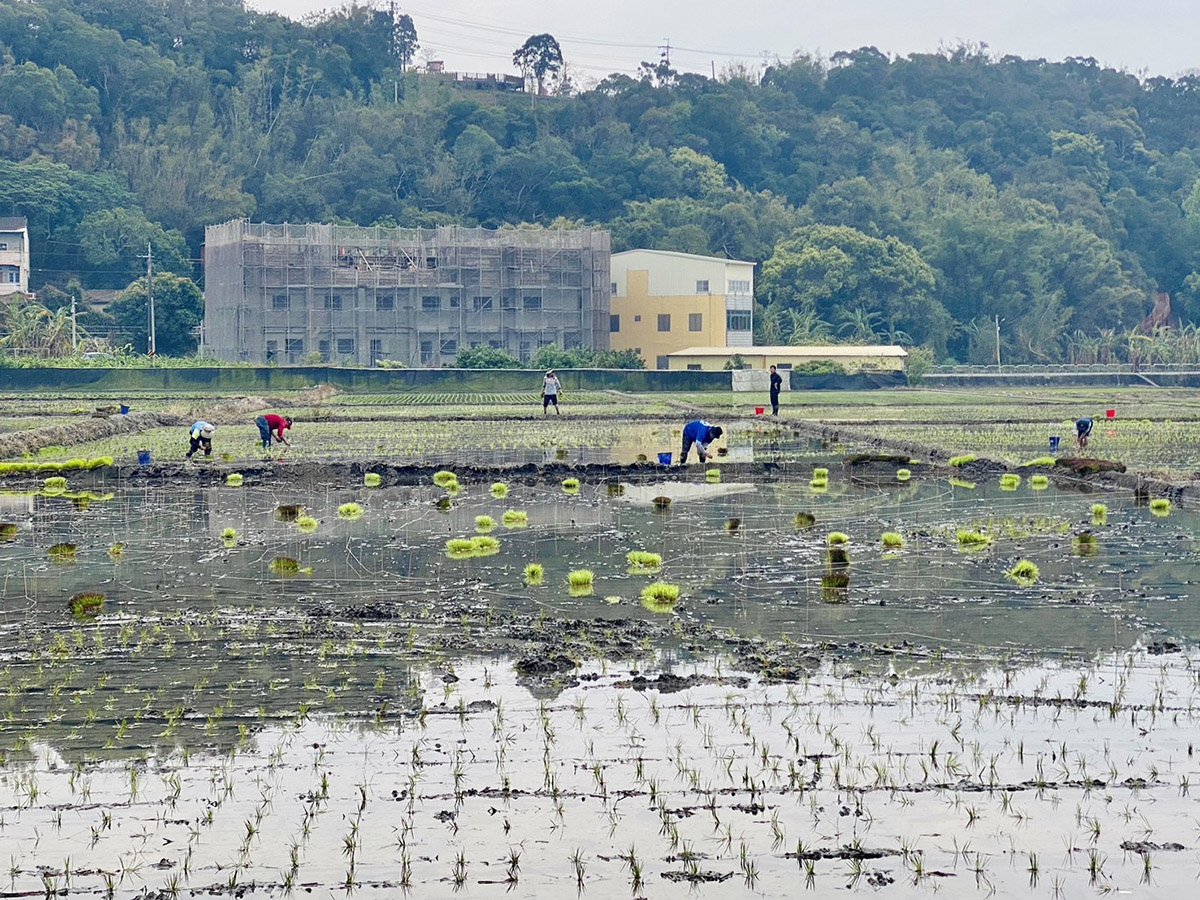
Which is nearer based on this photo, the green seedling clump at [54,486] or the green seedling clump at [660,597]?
the green seedling clump at [660,597]

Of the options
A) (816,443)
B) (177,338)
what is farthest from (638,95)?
(816,443)

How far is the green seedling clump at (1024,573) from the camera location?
48.3 feet

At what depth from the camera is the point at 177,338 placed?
87375 millimetres

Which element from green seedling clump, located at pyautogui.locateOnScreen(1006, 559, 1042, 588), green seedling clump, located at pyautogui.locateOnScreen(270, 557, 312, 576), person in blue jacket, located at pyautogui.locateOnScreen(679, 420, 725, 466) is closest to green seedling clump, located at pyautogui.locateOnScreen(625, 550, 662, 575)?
green seedling clump, located at pyautogui.locateOnScreen(270, 557, 312, 576)

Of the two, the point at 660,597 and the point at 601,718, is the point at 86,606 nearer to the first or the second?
the point at 660,597

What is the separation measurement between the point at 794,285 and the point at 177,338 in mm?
33846

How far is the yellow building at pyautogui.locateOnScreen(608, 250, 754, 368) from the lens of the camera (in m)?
85.6

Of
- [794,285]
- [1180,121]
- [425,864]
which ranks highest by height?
[1180,121]

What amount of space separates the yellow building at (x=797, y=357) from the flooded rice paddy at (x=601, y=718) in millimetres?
54018

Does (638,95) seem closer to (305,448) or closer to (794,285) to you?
(794,285)

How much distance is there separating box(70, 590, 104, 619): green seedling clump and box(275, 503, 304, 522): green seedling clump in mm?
6253

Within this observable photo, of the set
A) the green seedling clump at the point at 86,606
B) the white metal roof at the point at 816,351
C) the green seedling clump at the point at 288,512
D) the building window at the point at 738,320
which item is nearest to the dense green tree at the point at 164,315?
the white metal roof at the point at 816,351

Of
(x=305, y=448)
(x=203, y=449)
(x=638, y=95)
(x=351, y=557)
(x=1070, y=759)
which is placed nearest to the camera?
(x=1070, y=759)

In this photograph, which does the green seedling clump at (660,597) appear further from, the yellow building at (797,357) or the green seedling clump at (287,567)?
the yellow building at (797,357)
